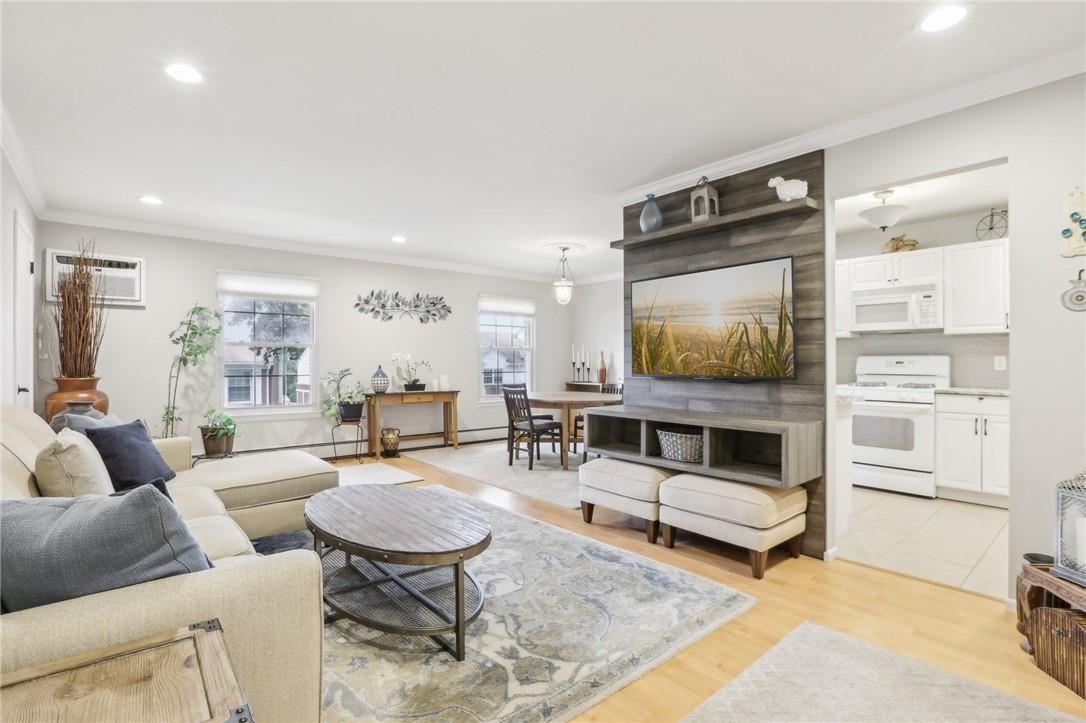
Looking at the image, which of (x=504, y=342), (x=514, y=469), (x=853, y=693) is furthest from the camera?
(x=504, y=342)

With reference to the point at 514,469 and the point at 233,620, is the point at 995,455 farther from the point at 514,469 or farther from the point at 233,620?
the point at 233,620

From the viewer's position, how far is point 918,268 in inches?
181

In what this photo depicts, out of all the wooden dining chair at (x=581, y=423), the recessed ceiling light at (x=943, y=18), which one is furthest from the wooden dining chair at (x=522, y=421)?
the recessed ceiling light at (x=943, y=18)

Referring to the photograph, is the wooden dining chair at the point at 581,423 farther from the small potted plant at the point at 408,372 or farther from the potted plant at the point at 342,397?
the potted plant at the point at 342,397

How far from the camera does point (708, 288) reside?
3.66 m

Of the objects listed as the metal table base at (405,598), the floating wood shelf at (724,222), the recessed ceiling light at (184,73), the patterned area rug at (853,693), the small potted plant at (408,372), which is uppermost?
the recessed ceiling light at (184,73)

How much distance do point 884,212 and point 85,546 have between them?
16.2 feet

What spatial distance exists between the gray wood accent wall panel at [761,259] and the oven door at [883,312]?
216 cm

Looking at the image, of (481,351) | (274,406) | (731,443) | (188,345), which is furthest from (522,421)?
(188,345)

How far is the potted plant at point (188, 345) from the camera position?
16.6 feet

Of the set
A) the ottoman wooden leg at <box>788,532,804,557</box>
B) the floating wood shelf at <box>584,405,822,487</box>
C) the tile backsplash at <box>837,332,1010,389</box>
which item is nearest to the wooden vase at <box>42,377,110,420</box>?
the floating wood shelf at <box>584,405,822,487</box>

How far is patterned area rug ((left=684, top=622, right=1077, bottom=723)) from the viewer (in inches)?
68.4

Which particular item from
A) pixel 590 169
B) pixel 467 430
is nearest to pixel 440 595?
pixel 590 169

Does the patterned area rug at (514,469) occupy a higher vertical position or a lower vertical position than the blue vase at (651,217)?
lower
